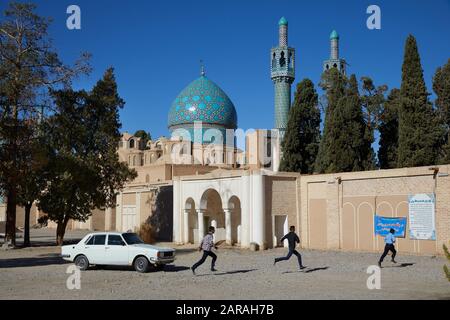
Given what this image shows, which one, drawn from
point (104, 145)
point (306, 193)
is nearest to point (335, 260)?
point (306, 193)

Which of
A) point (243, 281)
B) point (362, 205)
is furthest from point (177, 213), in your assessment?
point (243, 281)

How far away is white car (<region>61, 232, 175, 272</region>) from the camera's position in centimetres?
1669

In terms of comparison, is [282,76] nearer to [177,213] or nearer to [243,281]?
[177,213]

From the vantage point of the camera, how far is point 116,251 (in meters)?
17.1

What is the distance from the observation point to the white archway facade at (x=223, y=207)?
27.1 meters

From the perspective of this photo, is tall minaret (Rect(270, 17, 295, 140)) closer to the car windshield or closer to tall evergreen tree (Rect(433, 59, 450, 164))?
tall evergreen tree (Rect(433, 59, 450, 164))

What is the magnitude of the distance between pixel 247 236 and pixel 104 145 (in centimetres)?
997

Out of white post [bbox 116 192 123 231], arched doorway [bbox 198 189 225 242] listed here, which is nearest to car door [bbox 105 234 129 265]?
arched doorway [bbox 198 189 225 242]

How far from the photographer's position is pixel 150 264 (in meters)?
16.7

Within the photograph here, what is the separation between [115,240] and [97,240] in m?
0.70

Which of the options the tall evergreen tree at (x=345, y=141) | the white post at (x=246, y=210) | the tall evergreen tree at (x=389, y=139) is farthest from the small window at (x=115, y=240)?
the tall evergreen tree at (x=389, y=139)

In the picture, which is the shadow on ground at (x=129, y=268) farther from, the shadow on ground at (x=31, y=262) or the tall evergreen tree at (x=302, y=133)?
the tall evergreen tree at (x=302, y=133)

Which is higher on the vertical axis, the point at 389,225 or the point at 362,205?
the point at 362,205

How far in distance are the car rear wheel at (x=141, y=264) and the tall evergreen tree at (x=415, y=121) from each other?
16139mm
